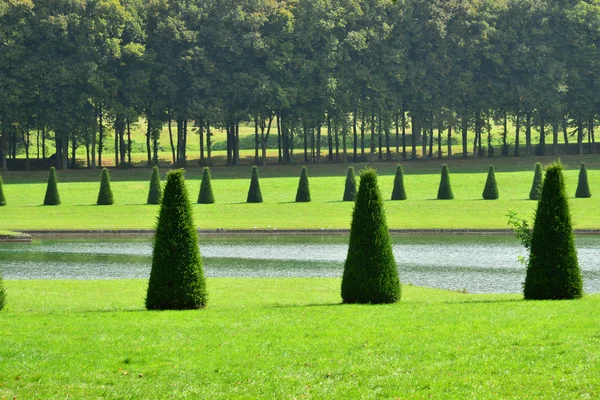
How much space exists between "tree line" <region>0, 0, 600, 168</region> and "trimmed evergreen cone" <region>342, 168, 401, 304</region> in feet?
196

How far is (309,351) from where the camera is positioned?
40.8ft

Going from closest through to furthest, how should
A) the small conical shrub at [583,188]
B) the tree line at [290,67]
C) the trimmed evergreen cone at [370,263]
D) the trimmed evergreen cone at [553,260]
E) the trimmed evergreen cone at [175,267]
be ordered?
the trimmed evergreen cone at [175,267] < the trimmed evergreen cone at [553,260] < the trimmed evergreen cone at [370,263] < the small conical shrub at [583,188] < the tree line at [290,67]

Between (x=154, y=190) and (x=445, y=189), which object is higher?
(x=154, y=190)

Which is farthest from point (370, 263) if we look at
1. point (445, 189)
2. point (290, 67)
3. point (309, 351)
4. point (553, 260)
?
point (290, 67)

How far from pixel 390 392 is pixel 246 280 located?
1569cm

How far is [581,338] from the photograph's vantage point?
41.4 feet

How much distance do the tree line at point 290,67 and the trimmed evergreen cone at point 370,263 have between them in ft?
196

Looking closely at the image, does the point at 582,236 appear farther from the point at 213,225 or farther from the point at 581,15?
the point at 581,15

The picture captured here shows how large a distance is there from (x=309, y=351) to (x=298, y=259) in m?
21.4

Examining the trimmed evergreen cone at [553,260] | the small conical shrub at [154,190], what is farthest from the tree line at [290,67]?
the trimmed evergreen cone at [553,260]

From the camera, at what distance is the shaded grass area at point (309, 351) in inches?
415

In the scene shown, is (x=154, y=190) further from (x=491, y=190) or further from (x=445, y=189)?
(x=491, y=190)

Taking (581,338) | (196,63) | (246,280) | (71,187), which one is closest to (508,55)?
(196,63)

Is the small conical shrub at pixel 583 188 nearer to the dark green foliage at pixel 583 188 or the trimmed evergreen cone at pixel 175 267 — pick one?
the dark green foliage at pixel 583 188
